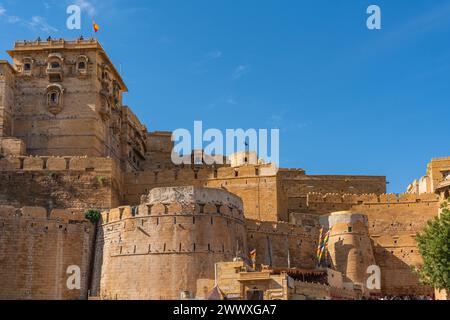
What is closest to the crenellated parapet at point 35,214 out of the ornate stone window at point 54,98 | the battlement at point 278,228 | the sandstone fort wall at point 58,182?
the sandstone fort wall at point 58,182

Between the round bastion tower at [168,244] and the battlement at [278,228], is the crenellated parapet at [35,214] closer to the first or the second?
the round bastion tower at [168,244]

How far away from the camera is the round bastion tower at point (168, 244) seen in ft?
146

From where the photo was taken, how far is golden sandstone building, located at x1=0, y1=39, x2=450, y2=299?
44.9 metres

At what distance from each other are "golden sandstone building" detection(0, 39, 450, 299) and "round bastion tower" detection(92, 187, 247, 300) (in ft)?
0.20

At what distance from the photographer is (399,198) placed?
196 ft

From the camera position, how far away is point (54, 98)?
59.0 m

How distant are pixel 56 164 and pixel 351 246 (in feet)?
63.2

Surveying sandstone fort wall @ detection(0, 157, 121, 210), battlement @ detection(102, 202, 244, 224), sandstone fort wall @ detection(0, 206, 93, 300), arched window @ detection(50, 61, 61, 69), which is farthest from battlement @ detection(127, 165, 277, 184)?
sandstone fort wall @ detection(0, 206, 93, 300)

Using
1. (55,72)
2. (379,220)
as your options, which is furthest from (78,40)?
(379,220)

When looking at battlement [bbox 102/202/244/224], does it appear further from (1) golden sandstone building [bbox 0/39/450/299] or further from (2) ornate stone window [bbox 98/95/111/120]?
(2) ornate stone window [bbox 98/95/111/120]

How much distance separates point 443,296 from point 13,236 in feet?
79.4

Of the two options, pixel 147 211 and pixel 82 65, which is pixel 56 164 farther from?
pixel 147 211

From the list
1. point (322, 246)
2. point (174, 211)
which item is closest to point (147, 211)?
point (174, 211)

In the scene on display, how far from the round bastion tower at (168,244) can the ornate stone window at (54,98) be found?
46.7ft
